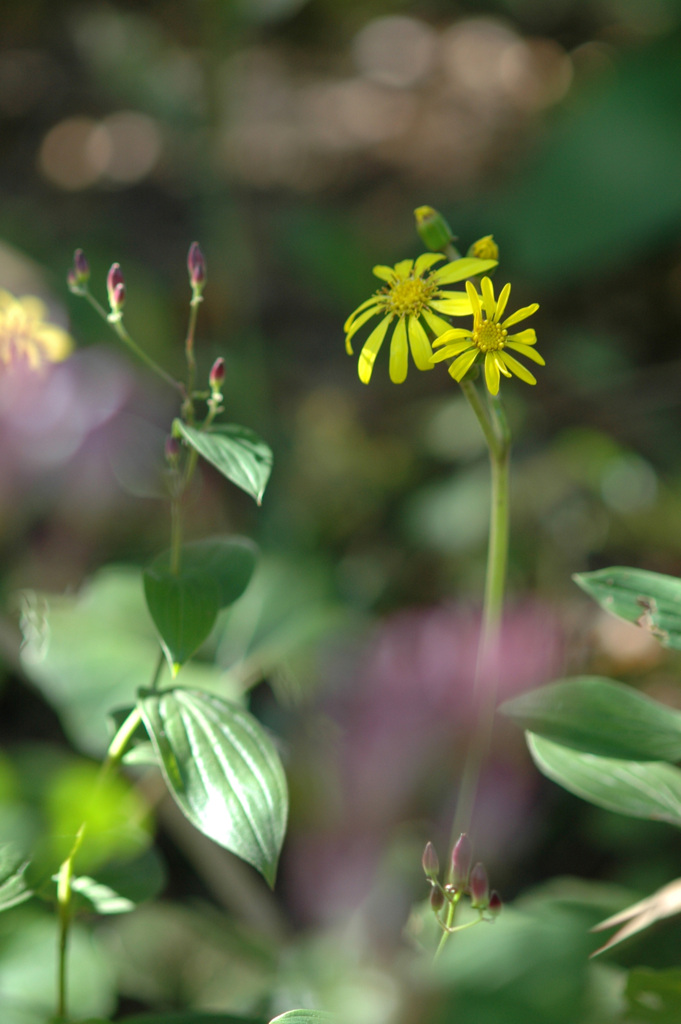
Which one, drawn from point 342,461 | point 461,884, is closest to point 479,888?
point 461,884

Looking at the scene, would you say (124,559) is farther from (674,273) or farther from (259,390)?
(674,273)

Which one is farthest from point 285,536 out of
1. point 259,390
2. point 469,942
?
point 469,942

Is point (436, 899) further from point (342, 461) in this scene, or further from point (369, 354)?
point (342, 461)

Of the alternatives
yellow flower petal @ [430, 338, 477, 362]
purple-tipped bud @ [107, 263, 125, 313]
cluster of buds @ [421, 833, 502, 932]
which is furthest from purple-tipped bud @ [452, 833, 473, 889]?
purple-tipped bud @ [107, 263, 125, 313]

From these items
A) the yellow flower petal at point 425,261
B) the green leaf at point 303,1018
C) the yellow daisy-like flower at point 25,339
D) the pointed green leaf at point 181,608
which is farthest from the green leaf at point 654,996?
the yellow daisy-like flower at point 25,339

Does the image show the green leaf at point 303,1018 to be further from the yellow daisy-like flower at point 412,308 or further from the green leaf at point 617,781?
the yellow daisy-like flower at point 412,308

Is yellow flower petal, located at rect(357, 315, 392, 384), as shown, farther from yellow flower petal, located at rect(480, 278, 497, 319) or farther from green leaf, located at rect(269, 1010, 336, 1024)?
green leaf, located at rect(269, 1010, 336, 1024)

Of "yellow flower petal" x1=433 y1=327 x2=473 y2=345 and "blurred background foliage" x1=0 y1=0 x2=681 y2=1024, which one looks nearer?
"yellow flower petal" x1=433 y1=327 x2=473 y2=345
